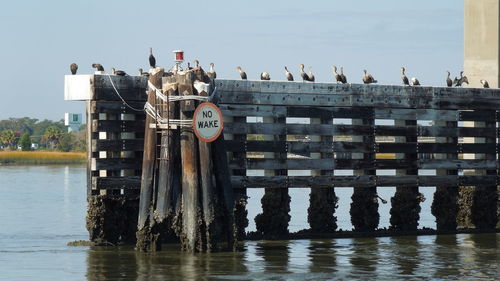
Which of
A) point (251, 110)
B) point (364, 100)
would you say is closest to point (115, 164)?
point (251, 110)

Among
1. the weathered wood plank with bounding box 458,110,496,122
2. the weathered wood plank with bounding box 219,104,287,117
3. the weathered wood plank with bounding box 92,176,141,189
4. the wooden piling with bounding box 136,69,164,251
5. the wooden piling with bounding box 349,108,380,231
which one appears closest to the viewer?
the wooden piling with bounding box 136,69,164,251

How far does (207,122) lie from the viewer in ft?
86.4

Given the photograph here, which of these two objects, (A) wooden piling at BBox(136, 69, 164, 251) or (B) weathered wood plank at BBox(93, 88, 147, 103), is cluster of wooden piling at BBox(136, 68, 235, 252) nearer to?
(A) wooden piling at BBox(136, 69, 164, 251)

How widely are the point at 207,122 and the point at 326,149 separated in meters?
5.58

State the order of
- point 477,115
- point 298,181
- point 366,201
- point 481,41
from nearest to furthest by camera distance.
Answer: point 298,181
point 366,201
point 477,115
point 481,41

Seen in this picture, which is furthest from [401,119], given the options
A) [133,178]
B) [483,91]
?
[133,178]

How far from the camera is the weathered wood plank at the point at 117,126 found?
28.1 metres

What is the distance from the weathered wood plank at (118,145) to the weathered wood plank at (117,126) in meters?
0.24

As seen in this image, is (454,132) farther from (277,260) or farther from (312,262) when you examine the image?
(277,260)

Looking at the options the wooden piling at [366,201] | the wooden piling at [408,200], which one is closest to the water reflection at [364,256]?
the wooden piling at [366,201]

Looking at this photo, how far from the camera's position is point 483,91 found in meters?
33.4

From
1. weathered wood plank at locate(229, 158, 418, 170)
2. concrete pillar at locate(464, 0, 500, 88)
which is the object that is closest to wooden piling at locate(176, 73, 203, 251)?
weathered wood plank at locate(229, 158, 418, 170)

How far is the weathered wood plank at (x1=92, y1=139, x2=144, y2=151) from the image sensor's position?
28047 mm

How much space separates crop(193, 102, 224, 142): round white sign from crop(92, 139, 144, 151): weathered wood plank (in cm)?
263
